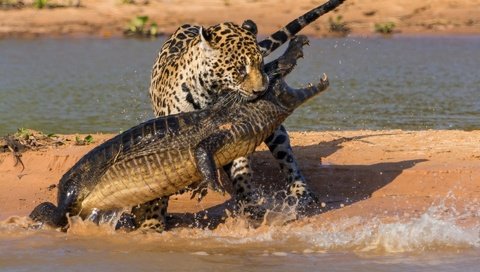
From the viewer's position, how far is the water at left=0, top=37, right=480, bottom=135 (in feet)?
48.4

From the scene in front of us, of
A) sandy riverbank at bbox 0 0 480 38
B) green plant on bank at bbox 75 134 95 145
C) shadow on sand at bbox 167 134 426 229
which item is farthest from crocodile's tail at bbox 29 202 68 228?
sandy riverbank at bbox 0 0 480 38

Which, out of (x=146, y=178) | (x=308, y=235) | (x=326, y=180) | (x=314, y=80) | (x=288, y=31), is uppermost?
(x=288, y=31)

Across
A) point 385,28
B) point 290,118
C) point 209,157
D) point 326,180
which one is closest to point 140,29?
point 385,28

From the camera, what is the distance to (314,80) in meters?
19.0

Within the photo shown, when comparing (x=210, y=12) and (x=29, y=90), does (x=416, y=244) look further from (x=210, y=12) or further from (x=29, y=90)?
(x=210, y=12)

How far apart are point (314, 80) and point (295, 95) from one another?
10341mm

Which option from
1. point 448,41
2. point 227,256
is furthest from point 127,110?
point 448,41

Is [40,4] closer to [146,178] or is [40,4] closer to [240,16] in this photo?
[240,16]

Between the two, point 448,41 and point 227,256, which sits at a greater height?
point 227,256

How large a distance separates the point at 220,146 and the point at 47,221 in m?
1.40

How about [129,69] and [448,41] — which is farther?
[448,41]

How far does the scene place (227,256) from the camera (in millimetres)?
8047

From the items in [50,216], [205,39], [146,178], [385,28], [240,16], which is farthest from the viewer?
[240,16]

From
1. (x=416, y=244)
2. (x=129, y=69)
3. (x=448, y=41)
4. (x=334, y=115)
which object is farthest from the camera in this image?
(x=448, y=41)
